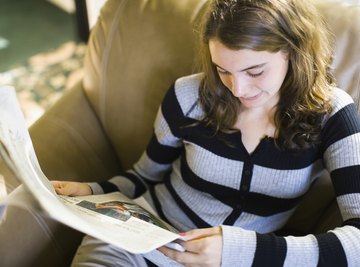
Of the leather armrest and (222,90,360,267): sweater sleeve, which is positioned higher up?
(222,90,360,267): sweater sleeve

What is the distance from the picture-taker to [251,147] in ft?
3.24

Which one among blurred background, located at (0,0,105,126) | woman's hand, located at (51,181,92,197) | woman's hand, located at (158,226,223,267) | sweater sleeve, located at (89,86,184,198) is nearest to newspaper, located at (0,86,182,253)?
woman's hand, located at (158,226,223,267)

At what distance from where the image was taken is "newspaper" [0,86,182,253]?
64 centimetres

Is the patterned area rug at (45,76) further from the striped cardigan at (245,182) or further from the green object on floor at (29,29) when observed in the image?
the striped cardigan at (245,182)

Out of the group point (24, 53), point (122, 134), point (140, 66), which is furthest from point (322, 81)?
point (24, 53)

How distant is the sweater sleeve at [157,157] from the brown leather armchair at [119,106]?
0.13m

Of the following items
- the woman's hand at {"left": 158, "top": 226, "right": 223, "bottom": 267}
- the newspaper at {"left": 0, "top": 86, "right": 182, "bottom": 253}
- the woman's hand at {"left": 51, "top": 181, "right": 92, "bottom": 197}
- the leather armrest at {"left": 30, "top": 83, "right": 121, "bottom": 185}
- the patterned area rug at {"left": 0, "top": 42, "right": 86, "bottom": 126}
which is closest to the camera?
the newspaper at {"left": 0, "top": 86, "right": 182, "bottom": 253}

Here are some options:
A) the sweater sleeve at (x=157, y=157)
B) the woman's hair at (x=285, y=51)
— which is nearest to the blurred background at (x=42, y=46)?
the sweater sleeve at (x=157, y=157)

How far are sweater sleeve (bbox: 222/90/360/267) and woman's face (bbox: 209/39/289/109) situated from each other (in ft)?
0.56

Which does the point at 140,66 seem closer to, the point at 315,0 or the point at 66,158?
the point at 66,158

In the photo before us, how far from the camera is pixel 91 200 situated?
896mm

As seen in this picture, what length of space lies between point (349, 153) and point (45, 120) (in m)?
0.84

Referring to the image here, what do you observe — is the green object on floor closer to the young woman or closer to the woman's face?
the young woman

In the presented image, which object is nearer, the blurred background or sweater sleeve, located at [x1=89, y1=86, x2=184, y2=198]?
sweater sleeve, located at [x1=89, y1=86, x2=184, y2=198]
